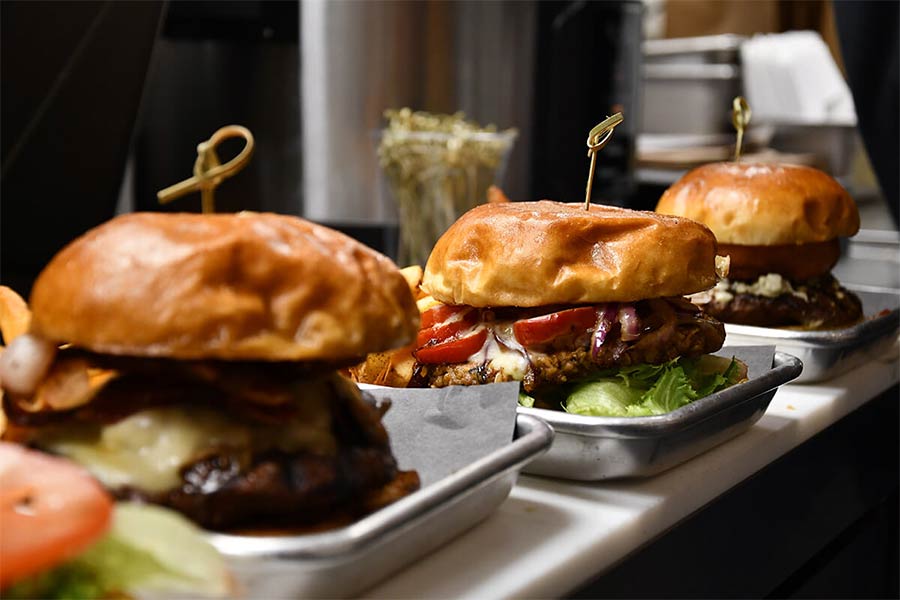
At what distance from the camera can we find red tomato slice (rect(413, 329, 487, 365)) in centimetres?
172

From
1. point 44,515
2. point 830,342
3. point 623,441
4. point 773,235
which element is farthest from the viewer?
point 773,235

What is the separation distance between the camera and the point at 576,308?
66.4 inches

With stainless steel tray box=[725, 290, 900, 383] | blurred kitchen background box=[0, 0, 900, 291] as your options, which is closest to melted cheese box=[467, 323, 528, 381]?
stainless steel tray box=[725, 290, 900, 383]

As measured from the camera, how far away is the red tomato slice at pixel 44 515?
81 centimetres

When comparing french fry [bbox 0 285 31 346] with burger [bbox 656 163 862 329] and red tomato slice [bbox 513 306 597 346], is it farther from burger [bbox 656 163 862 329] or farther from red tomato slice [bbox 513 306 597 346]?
burger [bbox 656 163 862 329]

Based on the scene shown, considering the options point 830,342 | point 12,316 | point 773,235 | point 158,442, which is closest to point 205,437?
point 158,442

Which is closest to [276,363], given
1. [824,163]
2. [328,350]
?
[328,350]

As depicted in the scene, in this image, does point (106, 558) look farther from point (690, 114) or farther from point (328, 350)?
point (690, 114)

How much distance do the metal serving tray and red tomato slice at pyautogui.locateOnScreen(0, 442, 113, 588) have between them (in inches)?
28.1

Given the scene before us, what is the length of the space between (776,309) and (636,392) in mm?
838

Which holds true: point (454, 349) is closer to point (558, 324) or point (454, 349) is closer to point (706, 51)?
point (558, 324)

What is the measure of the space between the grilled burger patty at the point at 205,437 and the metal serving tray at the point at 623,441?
375 millimetres

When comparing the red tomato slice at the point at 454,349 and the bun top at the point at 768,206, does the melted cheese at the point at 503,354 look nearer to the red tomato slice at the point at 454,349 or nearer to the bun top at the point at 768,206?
the red tomato slice at the point at 454,349

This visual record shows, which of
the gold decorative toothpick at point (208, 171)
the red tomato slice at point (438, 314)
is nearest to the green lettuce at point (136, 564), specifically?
the gold decorative toothpick at point (208, 171)
